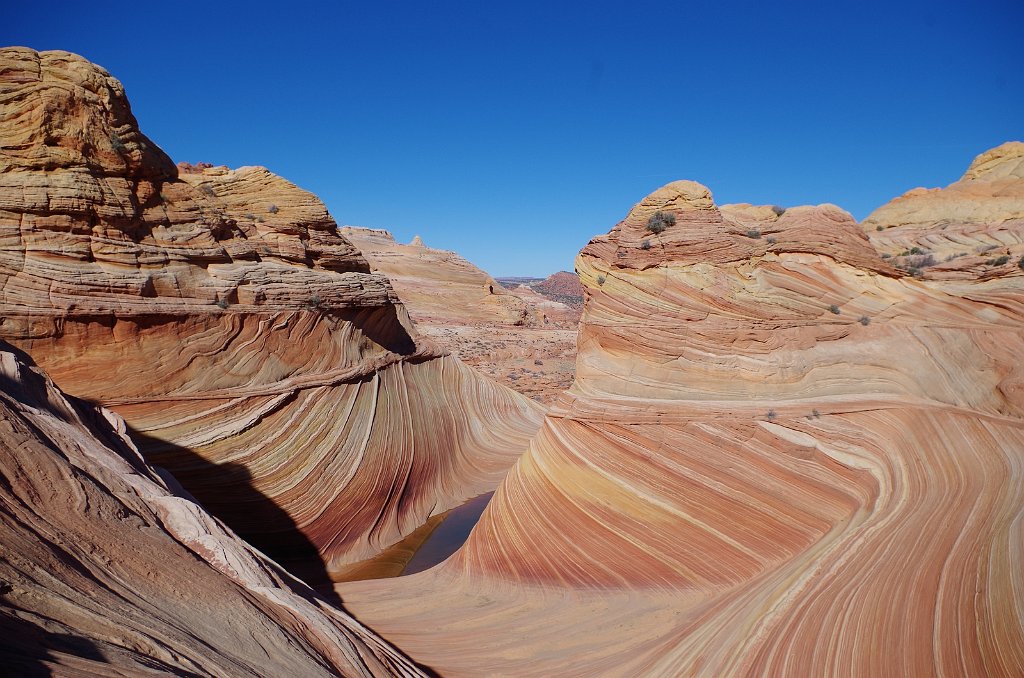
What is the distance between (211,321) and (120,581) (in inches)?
232

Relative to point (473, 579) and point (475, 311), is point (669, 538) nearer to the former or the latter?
point (473, 579)

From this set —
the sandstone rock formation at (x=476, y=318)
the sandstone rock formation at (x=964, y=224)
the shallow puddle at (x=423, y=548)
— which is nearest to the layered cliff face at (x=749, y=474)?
the sandstone rock formation at (x=964, y=224)

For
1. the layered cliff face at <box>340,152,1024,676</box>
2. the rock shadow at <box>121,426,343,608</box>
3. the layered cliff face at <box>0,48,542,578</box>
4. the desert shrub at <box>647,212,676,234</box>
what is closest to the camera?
the layered cliff face at <box>340,152,1024,676</box>

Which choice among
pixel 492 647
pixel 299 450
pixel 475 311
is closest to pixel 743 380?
pixel 492 647

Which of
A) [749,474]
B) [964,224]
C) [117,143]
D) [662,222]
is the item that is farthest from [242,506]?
[964,224]

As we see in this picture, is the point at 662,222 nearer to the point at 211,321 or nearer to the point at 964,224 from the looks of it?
the point at 964,224

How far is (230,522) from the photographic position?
8117 millimetres

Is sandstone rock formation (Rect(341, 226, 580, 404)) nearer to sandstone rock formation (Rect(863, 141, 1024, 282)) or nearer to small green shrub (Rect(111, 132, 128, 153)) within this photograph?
sandstone rock formation (Rect(863, 141, 1024, 282))

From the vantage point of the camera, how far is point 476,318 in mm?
32844

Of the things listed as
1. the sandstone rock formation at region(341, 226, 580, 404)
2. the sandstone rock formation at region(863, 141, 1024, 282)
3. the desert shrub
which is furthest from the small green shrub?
the sandstone rock formation at region(341, 226, 580, 404)

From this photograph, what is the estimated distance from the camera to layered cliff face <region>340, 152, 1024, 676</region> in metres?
4.20

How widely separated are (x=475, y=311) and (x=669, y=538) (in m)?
28.5

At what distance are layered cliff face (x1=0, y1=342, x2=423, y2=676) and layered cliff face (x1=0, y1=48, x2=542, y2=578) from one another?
9.05ft

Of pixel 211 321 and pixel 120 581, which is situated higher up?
pixel 211 321
